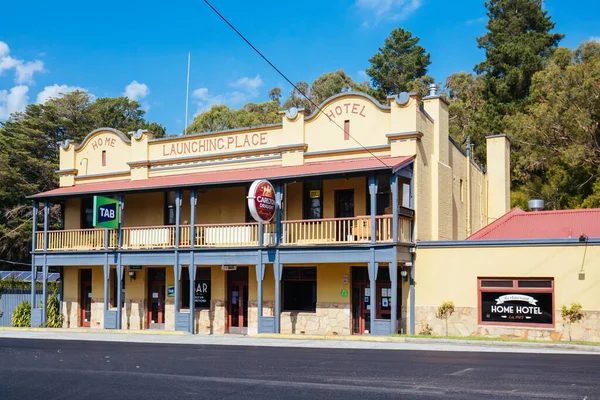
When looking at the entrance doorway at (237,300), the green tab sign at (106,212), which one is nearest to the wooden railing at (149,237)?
the green tab sign at (106,212)

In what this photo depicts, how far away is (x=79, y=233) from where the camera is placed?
3014 centimetres

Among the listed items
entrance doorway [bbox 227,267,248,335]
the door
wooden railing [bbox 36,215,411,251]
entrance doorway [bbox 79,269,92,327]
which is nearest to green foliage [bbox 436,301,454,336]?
wooden railing [bbox 36,215,411,251]

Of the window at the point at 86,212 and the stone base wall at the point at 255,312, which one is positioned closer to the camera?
the stone base wall at the point at 255,312

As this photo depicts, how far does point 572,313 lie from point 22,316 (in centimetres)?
2293

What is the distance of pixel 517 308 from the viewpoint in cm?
2217

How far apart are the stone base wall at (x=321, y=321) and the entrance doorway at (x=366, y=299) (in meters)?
0.34

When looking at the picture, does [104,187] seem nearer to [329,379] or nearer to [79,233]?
[79,233]

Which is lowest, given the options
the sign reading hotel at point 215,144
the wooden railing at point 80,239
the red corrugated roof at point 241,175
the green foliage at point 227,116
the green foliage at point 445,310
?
the green foliage at point 445,310

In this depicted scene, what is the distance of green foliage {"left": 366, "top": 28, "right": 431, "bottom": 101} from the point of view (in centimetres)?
6081

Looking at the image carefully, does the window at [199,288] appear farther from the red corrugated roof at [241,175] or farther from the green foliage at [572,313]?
the green foliage at [572,313]

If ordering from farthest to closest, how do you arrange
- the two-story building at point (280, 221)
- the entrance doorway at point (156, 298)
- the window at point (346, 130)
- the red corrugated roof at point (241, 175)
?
the entrance doorway at point (156, 298), the window at point (346, 130), the two-story building at point (280, 221), the red corrugated roof at point (241, 175)

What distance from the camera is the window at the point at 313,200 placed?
2628 centimetres

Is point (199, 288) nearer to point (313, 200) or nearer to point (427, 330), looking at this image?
point (313, 200)

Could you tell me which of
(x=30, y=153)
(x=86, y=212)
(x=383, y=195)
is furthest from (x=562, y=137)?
(x=30, y=153)
